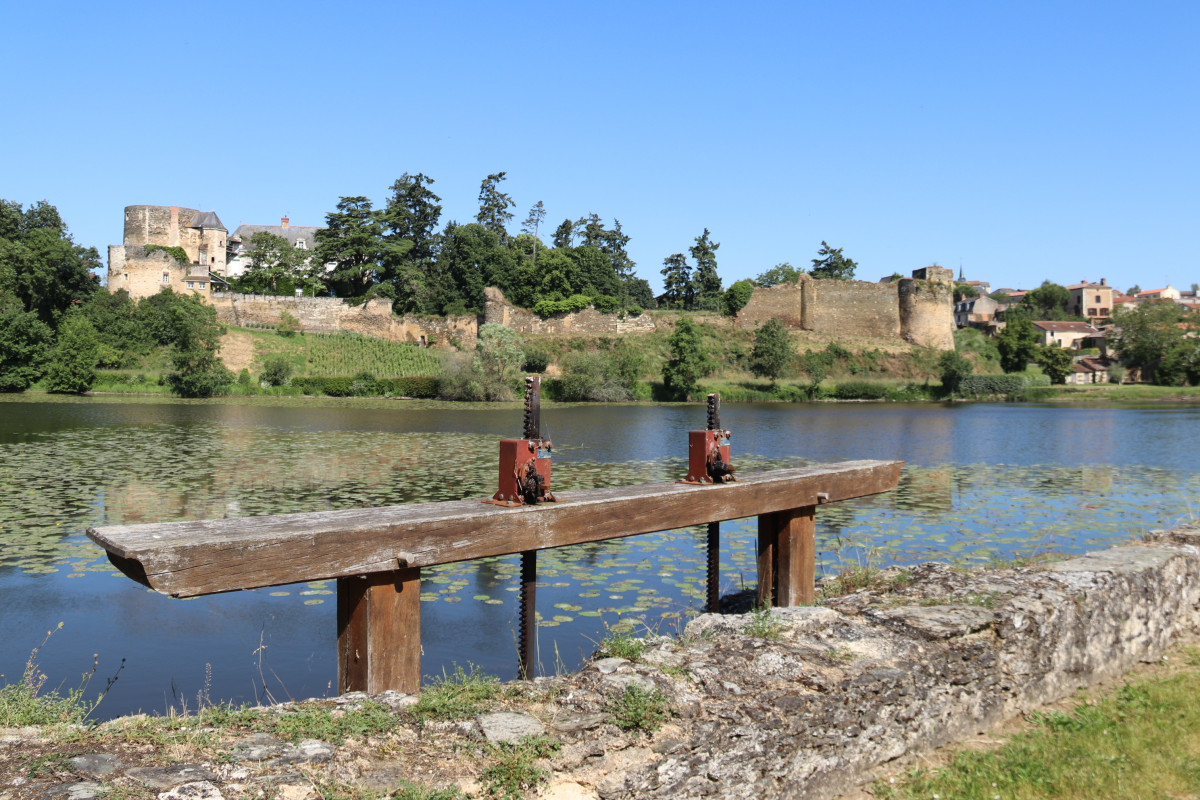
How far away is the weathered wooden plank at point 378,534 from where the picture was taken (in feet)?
11.7

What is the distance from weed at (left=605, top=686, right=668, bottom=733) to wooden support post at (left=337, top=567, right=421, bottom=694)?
4.25 ft

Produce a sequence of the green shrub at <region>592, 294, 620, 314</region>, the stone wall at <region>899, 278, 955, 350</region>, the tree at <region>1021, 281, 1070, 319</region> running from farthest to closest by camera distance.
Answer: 1. the tree at <region>1021, 281, 1070, 319</region>
2. the stone wall at <region>899, 278, 955, 350</region>
3. the green shrub at <region>592, 294, 620, 314</region>

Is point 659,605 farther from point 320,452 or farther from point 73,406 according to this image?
point 73,406

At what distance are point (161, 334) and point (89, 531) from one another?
2030 inches

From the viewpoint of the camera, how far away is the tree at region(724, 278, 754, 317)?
60625 mm

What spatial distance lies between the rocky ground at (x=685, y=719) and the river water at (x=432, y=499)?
224 centimetres

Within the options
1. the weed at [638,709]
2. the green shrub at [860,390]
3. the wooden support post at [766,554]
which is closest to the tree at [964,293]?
the green shrub at [860,390]

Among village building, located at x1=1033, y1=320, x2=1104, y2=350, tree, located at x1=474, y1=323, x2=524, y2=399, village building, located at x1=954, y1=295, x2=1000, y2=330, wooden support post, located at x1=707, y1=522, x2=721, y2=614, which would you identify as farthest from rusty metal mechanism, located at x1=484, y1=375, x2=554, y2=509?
village building, located at x1=954, y1=295, x2=1000, y2=330

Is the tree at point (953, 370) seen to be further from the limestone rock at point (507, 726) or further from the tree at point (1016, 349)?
the limestone rock at point (507, 726)

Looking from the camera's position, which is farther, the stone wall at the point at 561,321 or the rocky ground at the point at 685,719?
the stone wall at the point at 561,321

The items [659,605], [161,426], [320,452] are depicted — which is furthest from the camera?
[161,426]

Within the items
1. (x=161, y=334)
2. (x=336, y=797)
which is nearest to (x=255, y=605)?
(x=336, y=797)

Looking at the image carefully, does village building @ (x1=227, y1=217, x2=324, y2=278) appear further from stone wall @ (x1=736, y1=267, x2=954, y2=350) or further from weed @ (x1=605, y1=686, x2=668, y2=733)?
weed @ (x1=605, y1=686, x2=668, y2=733)

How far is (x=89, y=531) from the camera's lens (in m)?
3.60
